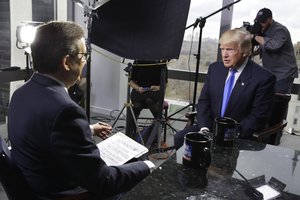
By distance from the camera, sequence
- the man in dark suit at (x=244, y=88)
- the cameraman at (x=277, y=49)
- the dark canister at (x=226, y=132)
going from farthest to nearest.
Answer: the cameraman at (x=277, y=49)
the man in dark suit at (x=244, y=88)
the dark canister at (x=226, y=132)

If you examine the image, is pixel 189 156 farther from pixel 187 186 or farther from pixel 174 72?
pixel 174 72

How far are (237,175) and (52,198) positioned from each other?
635 millimetres

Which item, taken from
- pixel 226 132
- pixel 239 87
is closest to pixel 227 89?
pixel 239 87

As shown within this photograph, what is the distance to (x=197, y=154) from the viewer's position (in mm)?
1019

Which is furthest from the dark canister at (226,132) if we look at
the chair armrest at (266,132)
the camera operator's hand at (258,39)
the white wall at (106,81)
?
the white wall at (106,81)

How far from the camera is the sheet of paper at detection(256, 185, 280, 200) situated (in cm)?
86

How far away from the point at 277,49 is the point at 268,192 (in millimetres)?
2407

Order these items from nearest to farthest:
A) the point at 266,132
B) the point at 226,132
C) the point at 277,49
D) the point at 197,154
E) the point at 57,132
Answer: the point at 57,132 < the point at 197,154 < the point at 226,132 < the point at 266,132 < the point at 277,49

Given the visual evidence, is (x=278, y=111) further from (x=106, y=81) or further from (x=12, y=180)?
(x=106, y=81)

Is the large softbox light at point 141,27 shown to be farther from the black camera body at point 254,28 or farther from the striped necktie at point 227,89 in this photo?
the black camera body at point 254,28

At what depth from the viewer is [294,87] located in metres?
3.38

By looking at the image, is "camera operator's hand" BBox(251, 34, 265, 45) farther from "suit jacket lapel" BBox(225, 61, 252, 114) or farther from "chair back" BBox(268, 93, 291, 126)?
"suit jacket lapel" BBox(225, 61, 252, 114)

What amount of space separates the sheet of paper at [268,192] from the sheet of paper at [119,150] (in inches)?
20.7

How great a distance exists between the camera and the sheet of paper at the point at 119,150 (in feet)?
4.08
